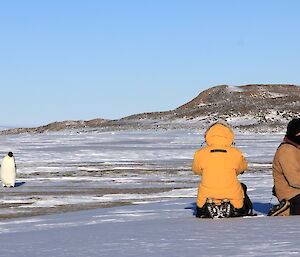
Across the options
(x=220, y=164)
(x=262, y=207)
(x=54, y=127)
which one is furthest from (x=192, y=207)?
(x=54, y=127)

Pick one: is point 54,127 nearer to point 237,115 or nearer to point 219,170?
point 237,115

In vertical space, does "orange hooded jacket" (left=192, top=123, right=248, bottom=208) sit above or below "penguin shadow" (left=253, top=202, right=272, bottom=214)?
above

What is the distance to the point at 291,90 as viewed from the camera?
403 ft

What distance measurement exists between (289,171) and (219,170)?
2.80ft

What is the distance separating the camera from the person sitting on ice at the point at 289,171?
7.78 m

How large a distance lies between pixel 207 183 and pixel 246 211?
0.78m

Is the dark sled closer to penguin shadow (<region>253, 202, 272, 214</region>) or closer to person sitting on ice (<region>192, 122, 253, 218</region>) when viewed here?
person sitting on ice (<region>192, 122, 253, 218</region>)

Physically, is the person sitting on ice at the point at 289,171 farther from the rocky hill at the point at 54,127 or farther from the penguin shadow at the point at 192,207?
the rocky hill at the point at 54,127

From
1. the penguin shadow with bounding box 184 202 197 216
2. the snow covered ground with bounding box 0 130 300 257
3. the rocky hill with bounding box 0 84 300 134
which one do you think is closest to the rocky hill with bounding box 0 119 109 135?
the rocky hill with bounding box 0 84 300 134

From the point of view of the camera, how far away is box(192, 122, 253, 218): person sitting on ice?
25.6 feet

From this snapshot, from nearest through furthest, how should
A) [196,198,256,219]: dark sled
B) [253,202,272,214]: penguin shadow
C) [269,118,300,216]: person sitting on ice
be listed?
[269,118,300,216]: person sitting on ice, [196,198,256,219]: dark sled, [253,202,272,214]: penguin shadow

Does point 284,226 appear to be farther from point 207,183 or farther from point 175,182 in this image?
point 175,182

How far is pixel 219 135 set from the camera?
25.6 feet

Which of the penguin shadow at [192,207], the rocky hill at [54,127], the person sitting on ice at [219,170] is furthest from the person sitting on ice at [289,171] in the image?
the rocky hill at [54,127]
